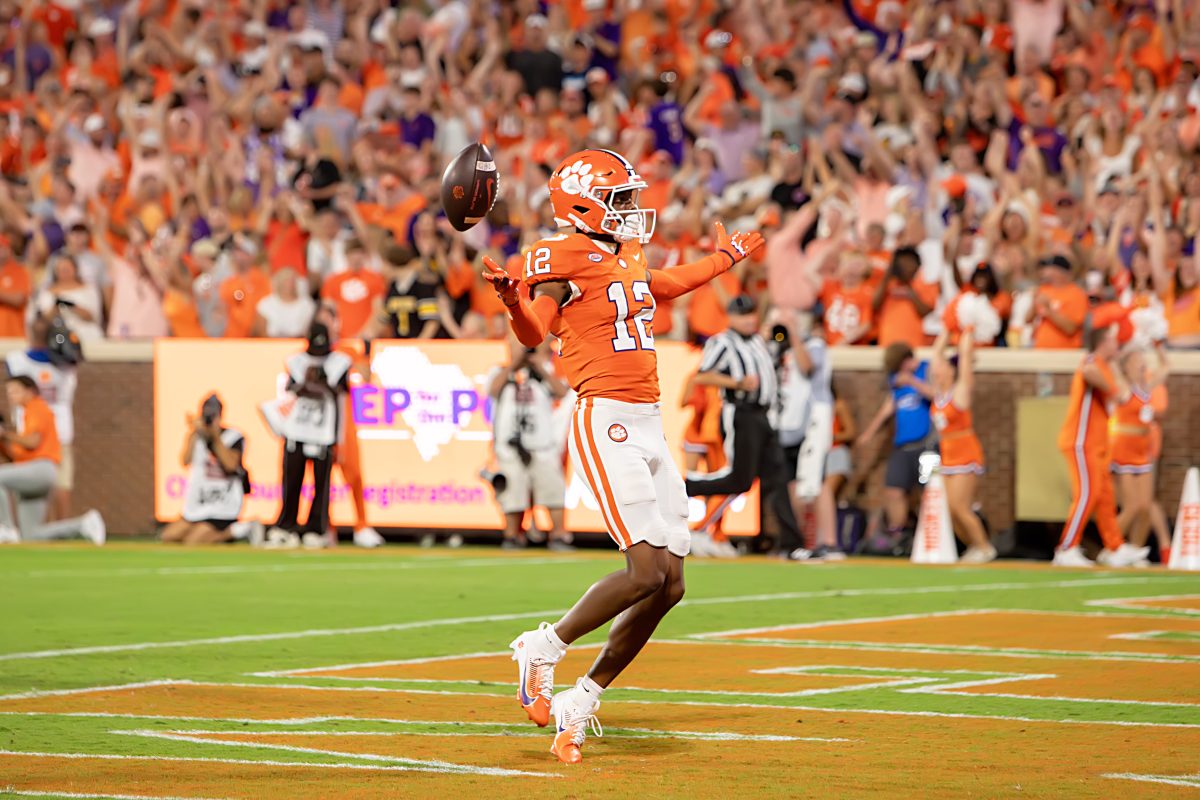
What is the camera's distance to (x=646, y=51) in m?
23.9

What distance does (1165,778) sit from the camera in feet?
22.8

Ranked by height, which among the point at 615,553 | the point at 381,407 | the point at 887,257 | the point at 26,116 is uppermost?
the point at 26,116

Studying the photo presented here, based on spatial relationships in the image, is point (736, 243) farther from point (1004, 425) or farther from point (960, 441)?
point (1004, 425)

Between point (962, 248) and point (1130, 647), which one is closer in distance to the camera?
point (1130, 647)

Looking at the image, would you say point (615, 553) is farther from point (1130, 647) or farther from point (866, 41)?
point (1130, 647)

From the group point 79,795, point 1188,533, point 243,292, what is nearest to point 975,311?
point 1188,533

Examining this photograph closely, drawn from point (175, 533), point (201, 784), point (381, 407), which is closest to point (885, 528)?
point (381, 407)

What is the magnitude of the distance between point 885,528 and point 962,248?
2.76 metres

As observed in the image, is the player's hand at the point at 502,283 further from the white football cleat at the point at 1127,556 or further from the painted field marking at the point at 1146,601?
the white football cleat at the point at 1127,556

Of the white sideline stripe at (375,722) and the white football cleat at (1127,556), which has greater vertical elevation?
the white sideline stripe at (375,722)

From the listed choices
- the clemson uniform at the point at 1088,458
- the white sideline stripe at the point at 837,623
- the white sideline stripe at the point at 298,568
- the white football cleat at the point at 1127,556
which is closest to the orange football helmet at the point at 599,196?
the white sideline stripe at the point at 837,623

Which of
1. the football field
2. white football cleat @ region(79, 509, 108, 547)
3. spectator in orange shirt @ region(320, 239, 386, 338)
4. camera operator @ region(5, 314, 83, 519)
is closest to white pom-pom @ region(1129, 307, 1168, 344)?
the football field

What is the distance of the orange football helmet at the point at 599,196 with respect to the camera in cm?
818

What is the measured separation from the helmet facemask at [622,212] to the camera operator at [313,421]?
38.2 ft
